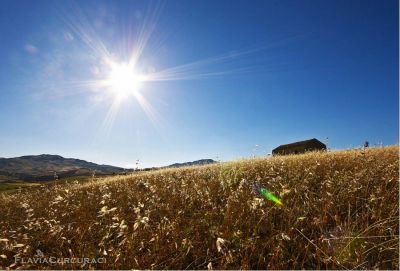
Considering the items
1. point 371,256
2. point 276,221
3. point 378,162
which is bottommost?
point 371,256

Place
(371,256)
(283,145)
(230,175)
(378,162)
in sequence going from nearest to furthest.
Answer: (371,256) < (378,162) < (230,175) < (283,145)

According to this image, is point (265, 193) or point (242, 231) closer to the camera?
point (242, 231)

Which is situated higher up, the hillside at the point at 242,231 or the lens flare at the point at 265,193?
the lens flare at the point at 265,193

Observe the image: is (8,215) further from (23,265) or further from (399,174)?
(399,174)

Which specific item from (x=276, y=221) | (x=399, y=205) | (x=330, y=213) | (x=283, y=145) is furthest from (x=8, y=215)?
(x=283, y=145)

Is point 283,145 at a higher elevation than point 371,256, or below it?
higher

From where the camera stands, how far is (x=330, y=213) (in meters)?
4.68

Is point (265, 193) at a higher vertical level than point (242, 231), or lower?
higher

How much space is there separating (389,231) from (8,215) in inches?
325

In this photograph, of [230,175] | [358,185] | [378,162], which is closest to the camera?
[358,185]

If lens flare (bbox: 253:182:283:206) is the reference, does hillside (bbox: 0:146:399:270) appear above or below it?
below

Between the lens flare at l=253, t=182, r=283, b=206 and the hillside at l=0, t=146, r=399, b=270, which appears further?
the lens flare at l=253, t=182, r=283, b=206

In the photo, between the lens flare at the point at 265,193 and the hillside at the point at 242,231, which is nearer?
the hillside at the point at 242,231

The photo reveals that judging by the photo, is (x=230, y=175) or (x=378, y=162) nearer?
(x=378, y=162)
